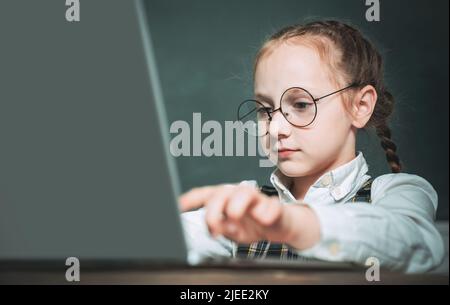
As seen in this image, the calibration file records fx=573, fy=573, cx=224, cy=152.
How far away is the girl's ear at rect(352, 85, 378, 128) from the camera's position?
126 cm

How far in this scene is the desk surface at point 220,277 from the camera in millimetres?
1252

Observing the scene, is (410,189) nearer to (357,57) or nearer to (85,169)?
(357,57)

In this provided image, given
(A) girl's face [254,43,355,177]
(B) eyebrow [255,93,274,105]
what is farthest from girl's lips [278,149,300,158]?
(B) eyebrow [255,93,274,105]

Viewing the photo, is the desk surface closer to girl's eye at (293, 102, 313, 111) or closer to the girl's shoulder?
the girl's shoulder

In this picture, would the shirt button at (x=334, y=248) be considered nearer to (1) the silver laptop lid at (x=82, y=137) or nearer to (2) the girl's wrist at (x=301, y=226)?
(2) the girl's wrist at (x=301, y=226)

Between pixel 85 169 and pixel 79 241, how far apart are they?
176 millimetres

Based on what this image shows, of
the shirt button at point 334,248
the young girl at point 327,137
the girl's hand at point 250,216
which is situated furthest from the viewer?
the young girl at point 327,137

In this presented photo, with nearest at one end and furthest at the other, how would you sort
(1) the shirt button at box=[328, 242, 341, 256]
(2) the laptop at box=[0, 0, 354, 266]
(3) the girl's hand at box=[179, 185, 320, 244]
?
(3) the girl's hand at box=[179, 185, 320, 244] → (1) the shirt button at box=[328, 242, 341, 256] → (2) the laptop at box=[0, 0, 354, 266]

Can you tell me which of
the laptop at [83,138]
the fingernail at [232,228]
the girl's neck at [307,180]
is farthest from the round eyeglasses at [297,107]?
the fingernail at [232,228]

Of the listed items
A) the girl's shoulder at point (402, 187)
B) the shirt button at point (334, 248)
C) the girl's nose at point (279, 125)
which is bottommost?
the shirt button at point (334, 248)

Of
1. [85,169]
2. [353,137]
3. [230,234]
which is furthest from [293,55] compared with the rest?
[85,169]

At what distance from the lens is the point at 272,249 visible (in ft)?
4.04

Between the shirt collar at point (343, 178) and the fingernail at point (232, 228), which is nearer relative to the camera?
the fingernail at point (232, 228)

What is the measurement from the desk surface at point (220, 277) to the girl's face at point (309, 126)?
224 mm
